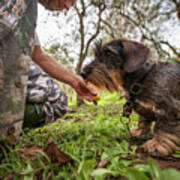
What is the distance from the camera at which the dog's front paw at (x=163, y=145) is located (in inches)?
72.9

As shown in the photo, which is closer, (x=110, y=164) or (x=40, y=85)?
(x=110, y=164)

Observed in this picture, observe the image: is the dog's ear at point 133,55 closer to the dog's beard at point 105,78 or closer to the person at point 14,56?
the dog's beard at point 105,78

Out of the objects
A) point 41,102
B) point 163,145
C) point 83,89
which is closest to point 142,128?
point 163,145

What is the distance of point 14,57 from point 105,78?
54.6 inches

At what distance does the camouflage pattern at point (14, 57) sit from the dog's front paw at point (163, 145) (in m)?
1.58

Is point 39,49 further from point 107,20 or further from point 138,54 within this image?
point 107,20

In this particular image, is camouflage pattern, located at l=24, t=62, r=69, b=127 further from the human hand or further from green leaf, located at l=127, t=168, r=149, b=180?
green leaf, located at l=127, t=168, r=149, b=180

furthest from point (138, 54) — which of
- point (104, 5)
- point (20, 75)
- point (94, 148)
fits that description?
point (104, 5)

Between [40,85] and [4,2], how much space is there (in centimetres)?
221

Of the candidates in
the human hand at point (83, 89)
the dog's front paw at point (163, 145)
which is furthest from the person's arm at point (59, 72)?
the dog's front paw at point (163, 145)

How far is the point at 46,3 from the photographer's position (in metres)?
3.04

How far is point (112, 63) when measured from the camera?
2.63m

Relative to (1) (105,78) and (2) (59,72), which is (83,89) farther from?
(2) (59,72)

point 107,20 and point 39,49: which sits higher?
point 107,20
